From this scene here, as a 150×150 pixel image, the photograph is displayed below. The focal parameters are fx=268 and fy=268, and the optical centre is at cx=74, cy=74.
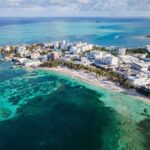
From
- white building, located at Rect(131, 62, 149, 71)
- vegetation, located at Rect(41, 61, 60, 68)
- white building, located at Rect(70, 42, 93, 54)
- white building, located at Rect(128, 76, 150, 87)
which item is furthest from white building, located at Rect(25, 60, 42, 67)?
white building, located at Rect(128, 76, 150, 87)

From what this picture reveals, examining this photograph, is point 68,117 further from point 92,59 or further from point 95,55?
point 95,55

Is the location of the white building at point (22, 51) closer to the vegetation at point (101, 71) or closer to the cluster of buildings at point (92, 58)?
the cluster of buildings at point (92, 58)

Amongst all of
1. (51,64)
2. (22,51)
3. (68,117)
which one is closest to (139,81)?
(68,117)

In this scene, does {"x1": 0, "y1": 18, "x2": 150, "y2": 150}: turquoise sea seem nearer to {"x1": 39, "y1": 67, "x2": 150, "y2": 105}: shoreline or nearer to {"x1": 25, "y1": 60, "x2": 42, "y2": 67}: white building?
Answer: {"x1": 39, "y1": 67, "x2": 150, "y2": 105}: shoreline

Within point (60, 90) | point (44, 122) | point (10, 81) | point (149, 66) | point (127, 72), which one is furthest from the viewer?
point (149, 66)

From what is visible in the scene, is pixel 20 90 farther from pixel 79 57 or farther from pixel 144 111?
Answer: pixel 79 57

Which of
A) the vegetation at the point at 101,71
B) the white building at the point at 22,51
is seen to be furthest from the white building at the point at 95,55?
the white building at the point at 22,51

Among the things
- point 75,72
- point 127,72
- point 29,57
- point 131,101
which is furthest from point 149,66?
point 29,57
